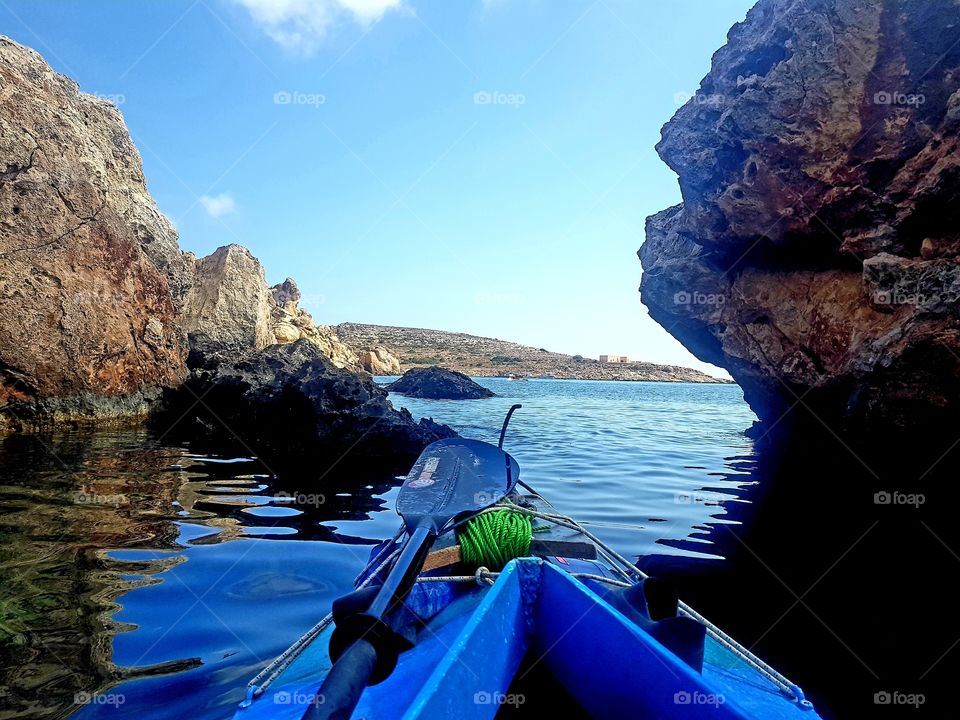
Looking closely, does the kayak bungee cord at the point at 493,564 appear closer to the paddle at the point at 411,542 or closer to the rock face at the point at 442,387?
the paddle at the point at 411,542

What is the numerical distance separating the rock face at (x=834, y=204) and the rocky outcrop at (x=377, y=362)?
53.7m

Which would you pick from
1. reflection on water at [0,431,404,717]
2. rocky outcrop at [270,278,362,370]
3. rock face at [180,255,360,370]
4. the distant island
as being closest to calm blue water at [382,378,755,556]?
reflection on water at [0,431,404,717]

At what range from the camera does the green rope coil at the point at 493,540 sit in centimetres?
320

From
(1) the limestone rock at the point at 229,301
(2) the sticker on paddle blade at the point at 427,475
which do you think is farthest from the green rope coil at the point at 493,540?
(1) the limestone rock at the point at 229,301

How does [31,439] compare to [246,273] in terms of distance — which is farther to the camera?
[246,273]

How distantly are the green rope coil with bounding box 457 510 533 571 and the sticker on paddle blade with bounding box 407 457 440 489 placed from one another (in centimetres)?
105

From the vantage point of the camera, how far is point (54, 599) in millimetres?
3605

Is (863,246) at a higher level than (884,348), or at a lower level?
higher

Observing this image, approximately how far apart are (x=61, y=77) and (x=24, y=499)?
609 inches

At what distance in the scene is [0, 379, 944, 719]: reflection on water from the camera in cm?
298

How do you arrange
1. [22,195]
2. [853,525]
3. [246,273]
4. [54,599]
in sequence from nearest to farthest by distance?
[54,599], [853,525], [22,195], [246,273]

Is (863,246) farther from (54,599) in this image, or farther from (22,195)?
(22,195)

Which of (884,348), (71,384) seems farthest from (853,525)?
(71,384)

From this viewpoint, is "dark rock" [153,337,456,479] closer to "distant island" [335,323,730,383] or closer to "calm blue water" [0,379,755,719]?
"calm blue water" [0,379,755,719]
